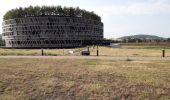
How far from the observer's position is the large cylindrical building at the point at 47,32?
113875mm

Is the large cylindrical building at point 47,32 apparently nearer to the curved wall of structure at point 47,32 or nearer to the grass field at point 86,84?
the curved wall of structure at point 47,32

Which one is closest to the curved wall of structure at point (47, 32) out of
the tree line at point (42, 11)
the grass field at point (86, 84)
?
the tree line at point (42, 11)

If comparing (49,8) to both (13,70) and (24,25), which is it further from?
(13,70)

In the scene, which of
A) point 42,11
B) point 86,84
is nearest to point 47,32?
point 42,11

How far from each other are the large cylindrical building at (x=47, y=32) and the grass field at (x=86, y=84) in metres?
91.8

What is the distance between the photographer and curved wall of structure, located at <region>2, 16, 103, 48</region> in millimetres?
113875

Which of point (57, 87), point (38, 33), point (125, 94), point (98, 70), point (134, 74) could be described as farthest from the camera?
point (38, 33)

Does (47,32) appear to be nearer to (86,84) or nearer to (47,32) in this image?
(47,32)

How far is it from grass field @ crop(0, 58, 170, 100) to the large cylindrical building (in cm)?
9183

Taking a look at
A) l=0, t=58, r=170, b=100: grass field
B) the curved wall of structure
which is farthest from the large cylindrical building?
Result: l=0, t=58, r=170, b=100: grass field

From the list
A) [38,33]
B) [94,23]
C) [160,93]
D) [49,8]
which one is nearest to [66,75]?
[160,93]

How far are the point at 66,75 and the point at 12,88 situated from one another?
12.6 ft

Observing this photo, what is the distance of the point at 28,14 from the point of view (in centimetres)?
12062

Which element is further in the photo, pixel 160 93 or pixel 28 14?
pixel 28 14
